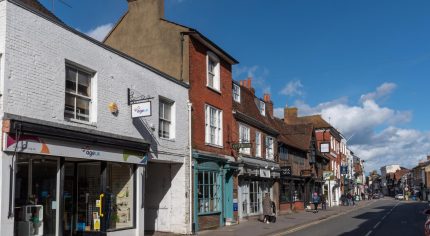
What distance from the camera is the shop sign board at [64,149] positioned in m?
10.9

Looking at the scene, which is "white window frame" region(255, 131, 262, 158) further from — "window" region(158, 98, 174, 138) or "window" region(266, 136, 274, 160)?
"window" region(158, 98, 174, 138)

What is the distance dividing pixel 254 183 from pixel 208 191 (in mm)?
7524

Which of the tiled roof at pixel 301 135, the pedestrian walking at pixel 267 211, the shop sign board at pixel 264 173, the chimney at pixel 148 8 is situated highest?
the chimney at pixel 148 8

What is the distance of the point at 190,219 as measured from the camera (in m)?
19.2

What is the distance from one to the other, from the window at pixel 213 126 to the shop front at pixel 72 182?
5956mm

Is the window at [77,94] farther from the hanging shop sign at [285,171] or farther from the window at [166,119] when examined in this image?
the hanging shop sign at [285,171]

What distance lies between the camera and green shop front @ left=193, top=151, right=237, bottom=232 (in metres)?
20.3

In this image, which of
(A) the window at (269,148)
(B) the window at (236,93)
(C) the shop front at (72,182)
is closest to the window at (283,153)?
(A) the window at (269,148)

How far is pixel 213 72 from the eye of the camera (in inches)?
914

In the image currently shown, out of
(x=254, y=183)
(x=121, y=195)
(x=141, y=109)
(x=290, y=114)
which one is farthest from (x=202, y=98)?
(x=290, y=114)

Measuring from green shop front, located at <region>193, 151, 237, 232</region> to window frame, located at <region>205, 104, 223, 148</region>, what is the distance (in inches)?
29.2

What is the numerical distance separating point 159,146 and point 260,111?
15.2 meters

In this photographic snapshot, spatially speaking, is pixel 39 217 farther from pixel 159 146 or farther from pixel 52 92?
pixel 159 146

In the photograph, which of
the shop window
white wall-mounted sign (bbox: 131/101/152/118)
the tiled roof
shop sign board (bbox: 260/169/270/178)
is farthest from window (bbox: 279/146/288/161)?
white wall-mounted sign (bbox: 131/101/152/118)
